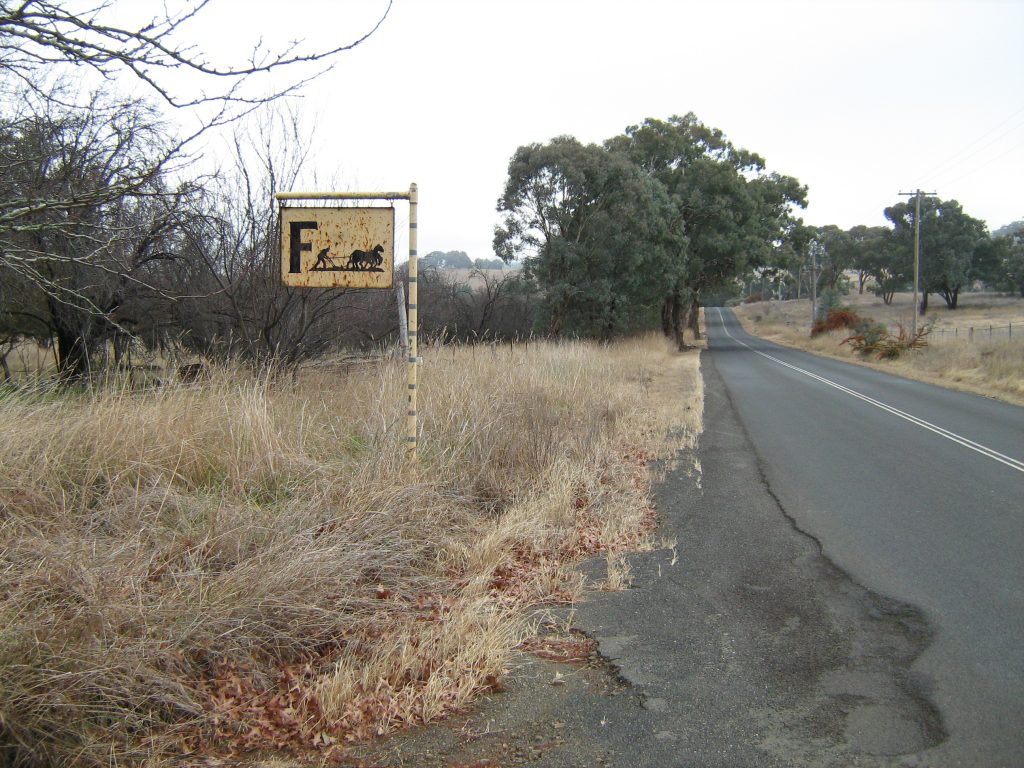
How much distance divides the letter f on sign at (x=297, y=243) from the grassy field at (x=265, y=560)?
1.15 meters

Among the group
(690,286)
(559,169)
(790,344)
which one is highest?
(559,169)

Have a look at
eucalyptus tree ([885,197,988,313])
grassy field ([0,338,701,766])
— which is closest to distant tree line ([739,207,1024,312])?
eucalyptus tree ([885,197,988,313])

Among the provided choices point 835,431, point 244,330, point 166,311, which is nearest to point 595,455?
point 244,330

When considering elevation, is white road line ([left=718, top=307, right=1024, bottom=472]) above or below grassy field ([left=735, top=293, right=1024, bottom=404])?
below

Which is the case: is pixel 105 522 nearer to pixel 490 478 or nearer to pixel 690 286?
pixel 490 478

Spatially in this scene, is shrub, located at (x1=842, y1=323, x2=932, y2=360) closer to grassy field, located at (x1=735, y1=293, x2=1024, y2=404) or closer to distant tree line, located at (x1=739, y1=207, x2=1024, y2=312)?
grassy field, located at (x1=735, y1=293, x2=1024, y2=404)

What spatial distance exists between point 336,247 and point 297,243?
0.33 m

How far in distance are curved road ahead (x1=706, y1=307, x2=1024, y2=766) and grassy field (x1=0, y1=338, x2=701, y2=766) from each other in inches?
74.2

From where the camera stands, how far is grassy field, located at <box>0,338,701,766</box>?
323 centimetres

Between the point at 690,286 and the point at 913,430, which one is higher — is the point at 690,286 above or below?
above

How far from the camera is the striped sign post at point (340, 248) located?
20.9 feet

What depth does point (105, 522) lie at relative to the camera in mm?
4543

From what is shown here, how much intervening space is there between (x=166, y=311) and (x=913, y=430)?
12.0 m

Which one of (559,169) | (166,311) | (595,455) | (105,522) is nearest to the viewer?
(105,522)
